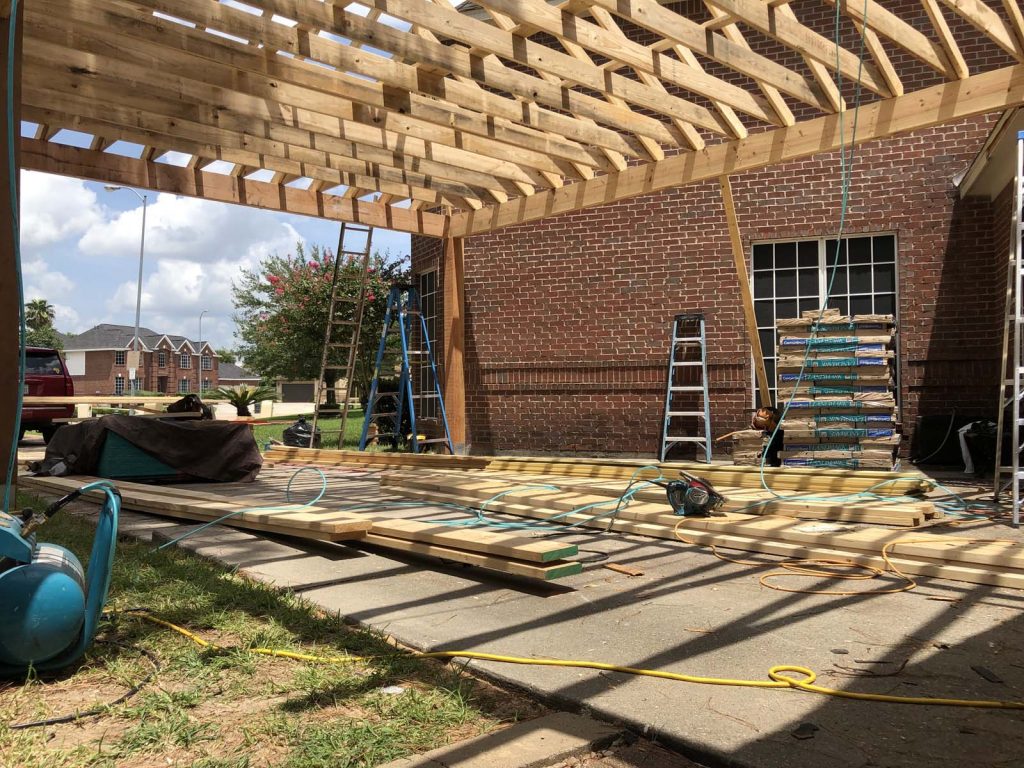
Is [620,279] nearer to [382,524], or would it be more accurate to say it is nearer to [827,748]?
[382,524]

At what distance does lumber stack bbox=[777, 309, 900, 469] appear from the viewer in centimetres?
902

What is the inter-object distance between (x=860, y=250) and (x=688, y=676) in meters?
9.43

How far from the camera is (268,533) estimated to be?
605 centimetres

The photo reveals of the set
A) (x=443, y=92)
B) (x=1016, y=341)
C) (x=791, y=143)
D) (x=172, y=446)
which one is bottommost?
(x=172, y=446)

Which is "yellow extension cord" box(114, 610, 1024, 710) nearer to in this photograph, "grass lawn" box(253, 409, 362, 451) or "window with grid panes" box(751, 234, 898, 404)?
"window with grid panes" box(751, 234, 898, 404)

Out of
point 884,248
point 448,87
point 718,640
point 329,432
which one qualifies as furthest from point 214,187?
point 329,432

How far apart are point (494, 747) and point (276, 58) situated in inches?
242

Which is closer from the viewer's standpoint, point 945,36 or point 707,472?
point 945,36

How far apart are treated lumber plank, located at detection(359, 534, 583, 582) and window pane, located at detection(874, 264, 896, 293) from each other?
8.17 metres

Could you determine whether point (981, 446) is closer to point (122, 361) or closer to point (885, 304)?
point (885, 304)

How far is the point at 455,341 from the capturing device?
1217 cm

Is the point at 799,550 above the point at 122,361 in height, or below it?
below

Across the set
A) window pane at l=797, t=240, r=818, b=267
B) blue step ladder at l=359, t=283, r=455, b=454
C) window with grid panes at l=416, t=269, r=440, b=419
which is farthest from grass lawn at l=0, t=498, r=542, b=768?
window with grid panes at l=416, t=269, r=440, b=419

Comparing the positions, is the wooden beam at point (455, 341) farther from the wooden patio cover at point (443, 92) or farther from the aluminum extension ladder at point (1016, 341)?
the aluminum extension ladder at point (1016, 341)
